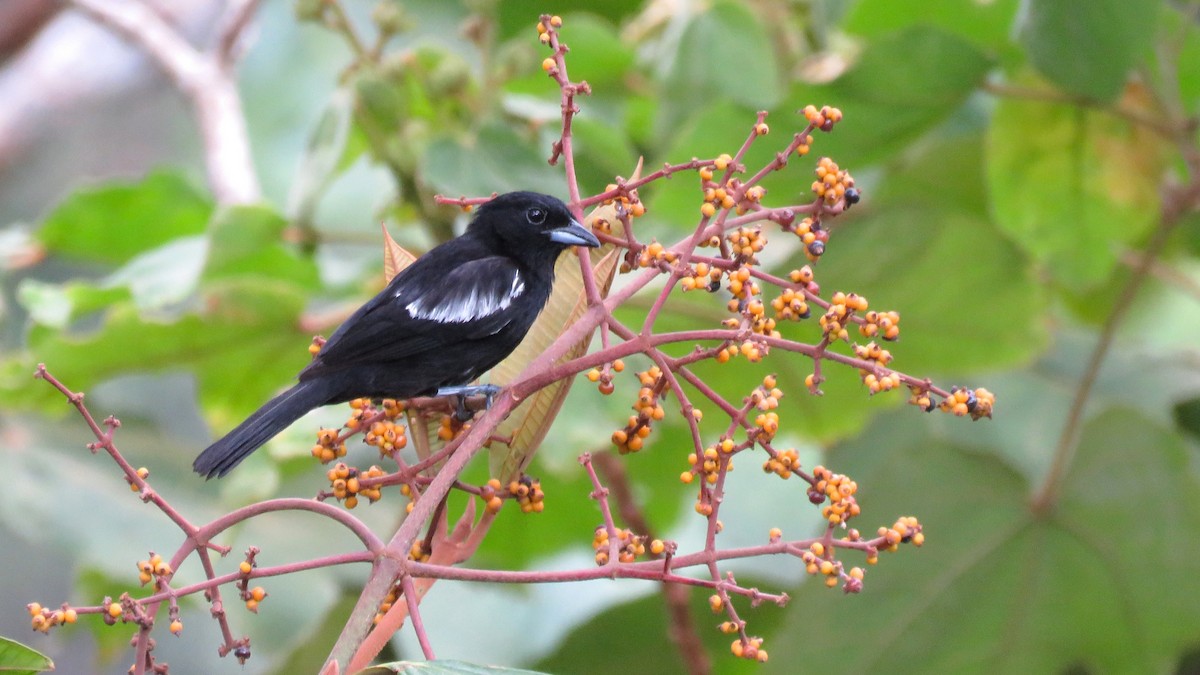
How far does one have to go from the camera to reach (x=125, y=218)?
3082 millimetres

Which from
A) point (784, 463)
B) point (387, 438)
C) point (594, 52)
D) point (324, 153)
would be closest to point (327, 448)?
point (387, 438)

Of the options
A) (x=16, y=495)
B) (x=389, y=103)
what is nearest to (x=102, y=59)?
(x=16, y=495)

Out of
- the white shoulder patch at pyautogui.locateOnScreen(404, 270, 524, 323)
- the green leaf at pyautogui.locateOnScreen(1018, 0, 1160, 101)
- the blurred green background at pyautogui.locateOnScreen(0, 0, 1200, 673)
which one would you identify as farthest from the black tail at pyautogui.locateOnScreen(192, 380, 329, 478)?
the green leaf at pyautogui.locateOnScreen(1018, 0, 1160, 101)

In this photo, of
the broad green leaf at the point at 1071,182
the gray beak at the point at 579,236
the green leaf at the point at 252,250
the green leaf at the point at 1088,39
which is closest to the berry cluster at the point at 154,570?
the gray beak at the point at 579,236

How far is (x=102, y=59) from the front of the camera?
15.0ft

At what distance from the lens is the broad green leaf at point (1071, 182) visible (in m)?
2.49

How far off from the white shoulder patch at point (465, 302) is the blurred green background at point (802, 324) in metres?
0.43

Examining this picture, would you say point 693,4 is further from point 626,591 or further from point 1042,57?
point 626,591

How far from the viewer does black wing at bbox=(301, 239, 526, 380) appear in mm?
1668

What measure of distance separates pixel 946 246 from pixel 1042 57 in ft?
1.36

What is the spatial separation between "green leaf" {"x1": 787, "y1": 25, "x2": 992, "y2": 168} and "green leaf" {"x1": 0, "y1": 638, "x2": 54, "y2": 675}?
5.45 feet

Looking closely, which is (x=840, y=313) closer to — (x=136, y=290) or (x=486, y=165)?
(x=486, y=165)

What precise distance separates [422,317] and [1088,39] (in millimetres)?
1243

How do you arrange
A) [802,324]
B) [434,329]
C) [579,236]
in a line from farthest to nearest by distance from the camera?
[802,324], [434,329], [579,236]
